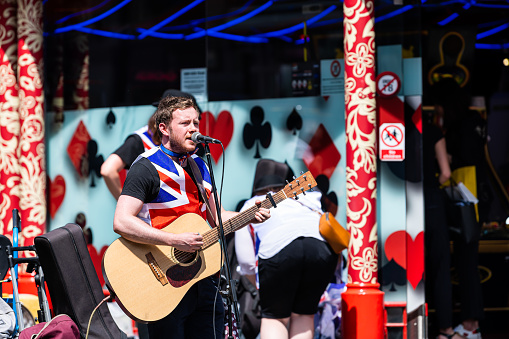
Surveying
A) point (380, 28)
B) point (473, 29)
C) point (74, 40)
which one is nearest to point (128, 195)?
point (380, 28)

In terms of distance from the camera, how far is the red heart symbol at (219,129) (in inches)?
267

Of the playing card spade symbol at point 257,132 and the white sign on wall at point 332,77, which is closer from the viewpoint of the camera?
the white sign on wall at point 332,77

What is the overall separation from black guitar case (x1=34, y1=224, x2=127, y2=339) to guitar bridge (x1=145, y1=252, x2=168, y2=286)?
0.61 m

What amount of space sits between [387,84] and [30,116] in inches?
122

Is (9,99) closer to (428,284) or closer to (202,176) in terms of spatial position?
(202,176)

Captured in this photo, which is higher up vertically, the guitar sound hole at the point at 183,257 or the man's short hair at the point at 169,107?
the man's short hair at the point at 169,107

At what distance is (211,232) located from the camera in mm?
4309

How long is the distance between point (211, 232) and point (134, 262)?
1.45 feet

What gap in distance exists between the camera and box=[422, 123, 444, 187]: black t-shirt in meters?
6.59

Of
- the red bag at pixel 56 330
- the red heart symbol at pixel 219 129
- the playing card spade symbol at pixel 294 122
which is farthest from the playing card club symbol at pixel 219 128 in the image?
the red bag at pixel 56 330

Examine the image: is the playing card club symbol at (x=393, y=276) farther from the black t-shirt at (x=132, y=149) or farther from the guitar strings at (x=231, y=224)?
the black t-shirt at (x=132, y=149)

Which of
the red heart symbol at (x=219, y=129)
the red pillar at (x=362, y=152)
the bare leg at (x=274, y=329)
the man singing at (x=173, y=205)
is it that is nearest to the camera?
the man singing at (x=173, y=205)

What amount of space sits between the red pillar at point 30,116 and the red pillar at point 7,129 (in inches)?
2.2

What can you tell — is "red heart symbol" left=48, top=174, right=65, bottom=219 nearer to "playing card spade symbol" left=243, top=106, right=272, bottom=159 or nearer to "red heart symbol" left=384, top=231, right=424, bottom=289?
"playing card spade symbol" left=243, top=106, right=272, bottom=159
